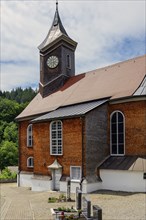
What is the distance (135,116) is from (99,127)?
282 cm

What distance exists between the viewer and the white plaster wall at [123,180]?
65.9 feet

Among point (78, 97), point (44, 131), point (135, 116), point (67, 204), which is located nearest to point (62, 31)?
point (78, 97)

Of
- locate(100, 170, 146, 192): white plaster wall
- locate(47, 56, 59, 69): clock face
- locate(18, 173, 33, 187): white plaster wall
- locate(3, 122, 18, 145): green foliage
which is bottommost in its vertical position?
locate(18, 173, 33, 187): white plaster wall

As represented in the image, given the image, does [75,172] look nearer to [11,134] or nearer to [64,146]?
[64,146]

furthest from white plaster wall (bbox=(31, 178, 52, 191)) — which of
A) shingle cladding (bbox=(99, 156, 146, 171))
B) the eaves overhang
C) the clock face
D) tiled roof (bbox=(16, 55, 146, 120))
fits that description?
the clock face

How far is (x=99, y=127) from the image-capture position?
898 inches

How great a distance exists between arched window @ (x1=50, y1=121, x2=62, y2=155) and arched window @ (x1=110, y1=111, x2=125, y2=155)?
4.11 m

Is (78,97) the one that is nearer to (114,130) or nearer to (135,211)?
(114,130)

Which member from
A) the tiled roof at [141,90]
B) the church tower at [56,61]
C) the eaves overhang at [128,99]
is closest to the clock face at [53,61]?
the church tower at [56,61]

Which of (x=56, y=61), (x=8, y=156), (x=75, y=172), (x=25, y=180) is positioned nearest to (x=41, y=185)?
(x=75, y=172)

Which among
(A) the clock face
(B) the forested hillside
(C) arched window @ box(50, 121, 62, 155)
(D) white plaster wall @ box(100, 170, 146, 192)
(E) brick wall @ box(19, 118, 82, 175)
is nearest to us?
(D) white plaster wall @ box(100, 170, 146, 192)

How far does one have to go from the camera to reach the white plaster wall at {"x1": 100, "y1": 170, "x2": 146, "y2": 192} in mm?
20094

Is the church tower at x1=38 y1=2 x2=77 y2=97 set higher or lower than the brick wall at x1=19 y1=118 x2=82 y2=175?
higher

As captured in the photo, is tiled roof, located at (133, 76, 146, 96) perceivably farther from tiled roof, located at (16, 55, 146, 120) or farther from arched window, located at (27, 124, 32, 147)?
arched window, located at (27, 124, 32, 147)
